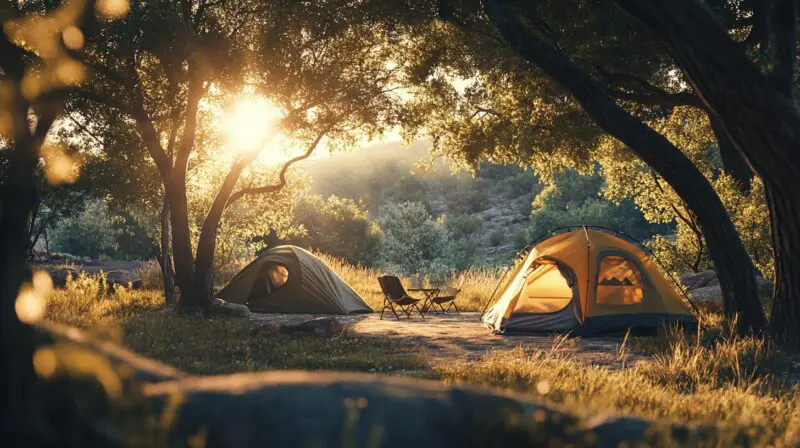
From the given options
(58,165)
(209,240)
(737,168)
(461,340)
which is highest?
(58,165)

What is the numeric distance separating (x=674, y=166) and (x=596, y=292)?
3.60 metres

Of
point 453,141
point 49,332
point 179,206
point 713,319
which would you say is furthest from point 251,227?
point 49,332

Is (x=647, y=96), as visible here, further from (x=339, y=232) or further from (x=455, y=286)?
(x=339, y=232)

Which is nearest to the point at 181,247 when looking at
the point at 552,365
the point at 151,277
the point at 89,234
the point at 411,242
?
the point at 151,277

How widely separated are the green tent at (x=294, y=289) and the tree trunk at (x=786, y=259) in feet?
34.0

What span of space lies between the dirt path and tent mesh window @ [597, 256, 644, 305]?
40.8 inches

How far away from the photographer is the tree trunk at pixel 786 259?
29.3 feet

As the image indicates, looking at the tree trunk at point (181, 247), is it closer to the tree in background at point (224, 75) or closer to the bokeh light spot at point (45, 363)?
the tree in background at point (224, 75)

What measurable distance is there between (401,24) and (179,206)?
6.24m

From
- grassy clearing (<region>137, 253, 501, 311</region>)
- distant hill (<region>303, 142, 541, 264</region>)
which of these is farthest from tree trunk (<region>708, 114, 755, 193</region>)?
distant hill (<region>303, 142, 541, 264</region>)

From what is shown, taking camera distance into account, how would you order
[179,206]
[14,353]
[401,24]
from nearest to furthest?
[14,353] < [401,24] < [179,206]

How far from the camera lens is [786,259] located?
9484 mm

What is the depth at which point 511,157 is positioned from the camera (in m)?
16.8

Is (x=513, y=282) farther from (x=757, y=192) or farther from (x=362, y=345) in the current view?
(x=757, y=192)
